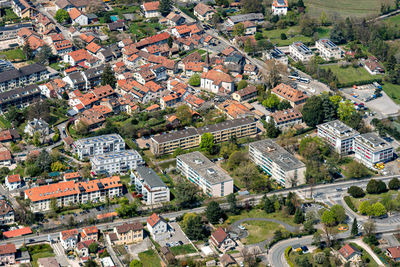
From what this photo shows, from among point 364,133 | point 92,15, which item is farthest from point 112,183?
point 92,15

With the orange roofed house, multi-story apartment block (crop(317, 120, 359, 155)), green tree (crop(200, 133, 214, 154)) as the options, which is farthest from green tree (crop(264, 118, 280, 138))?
green tree (crop(200, 133, 214, 154))

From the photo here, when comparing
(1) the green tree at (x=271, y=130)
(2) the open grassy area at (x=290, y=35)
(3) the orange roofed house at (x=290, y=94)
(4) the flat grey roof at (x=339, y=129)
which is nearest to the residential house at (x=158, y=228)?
(1) the green tree at (x=271, y=130)

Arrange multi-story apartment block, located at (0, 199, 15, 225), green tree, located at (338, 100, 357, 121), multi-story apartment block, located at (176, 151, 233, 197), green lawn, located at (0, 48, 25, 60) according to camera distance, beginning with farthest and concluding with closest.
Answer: green lawn, located at (0, 48, 25, 60) → green tree, located at (338, 100, 357, 121) → multi-story apartment block, located at (176, 151, 233, 197) → multi-story apartment block, located at (0, 199, 15, 225)

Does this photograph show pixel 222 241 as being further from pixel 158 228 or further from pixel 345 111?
pixel 345 111

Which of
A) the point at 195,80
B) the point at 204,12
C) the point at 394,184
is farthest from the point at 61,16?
the point at 394,184

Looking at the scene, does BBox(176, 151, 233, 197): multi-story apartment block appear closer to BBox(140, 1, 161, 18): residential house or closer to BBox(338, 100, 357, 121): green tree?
BBox(338, 100, 357, 121): green tree
